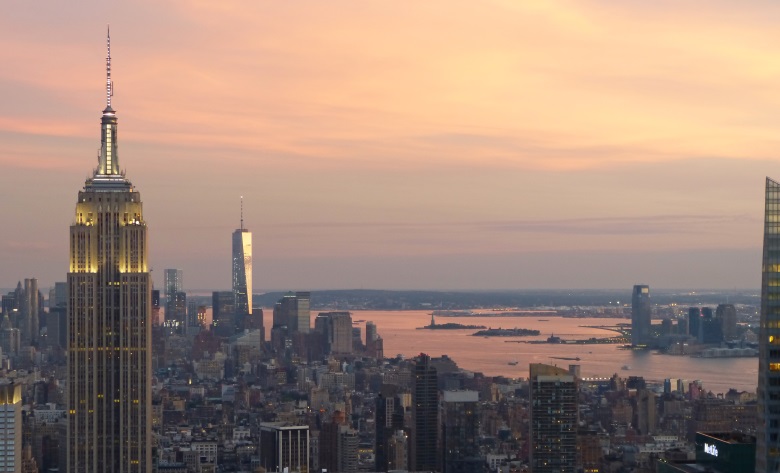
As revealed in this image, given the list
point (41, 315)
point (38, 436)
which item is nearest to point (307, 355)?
point (41, 315)

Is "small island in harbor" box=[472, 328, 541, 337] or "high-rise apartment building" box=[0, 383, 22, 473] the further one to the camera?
"small island in harbor" box=[472, 328, 541, 337]

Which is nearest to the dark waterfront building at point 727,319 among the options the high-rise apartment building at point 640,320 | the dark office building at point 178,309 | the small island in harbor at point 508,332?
the high-rise apartment building at point 640,320

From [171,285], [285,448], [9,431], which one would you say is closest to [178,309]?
[171,285]

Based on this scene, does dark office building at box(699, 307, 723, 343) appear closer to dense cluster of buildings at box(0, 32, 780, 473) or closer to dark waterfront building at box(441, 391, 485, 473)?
dense cluster of buildings at box(0, 32, 780, 473)

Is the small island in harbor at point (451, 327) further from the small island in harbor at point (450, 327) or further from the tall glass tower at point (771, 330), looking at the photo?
the tall glass tower at point (771, 330)

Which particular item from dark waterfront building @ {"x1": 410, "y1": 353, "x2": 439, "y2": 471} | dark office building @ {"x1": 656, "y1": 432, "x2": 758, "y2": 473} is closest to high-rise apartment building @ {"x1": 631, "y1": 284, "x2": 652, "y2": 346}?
dark waterfront building @ {"x1": 410, "y1": 353, "x2": 439, "y2": 471}

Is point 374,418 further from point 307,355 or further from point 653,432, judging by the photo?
point 307,355
